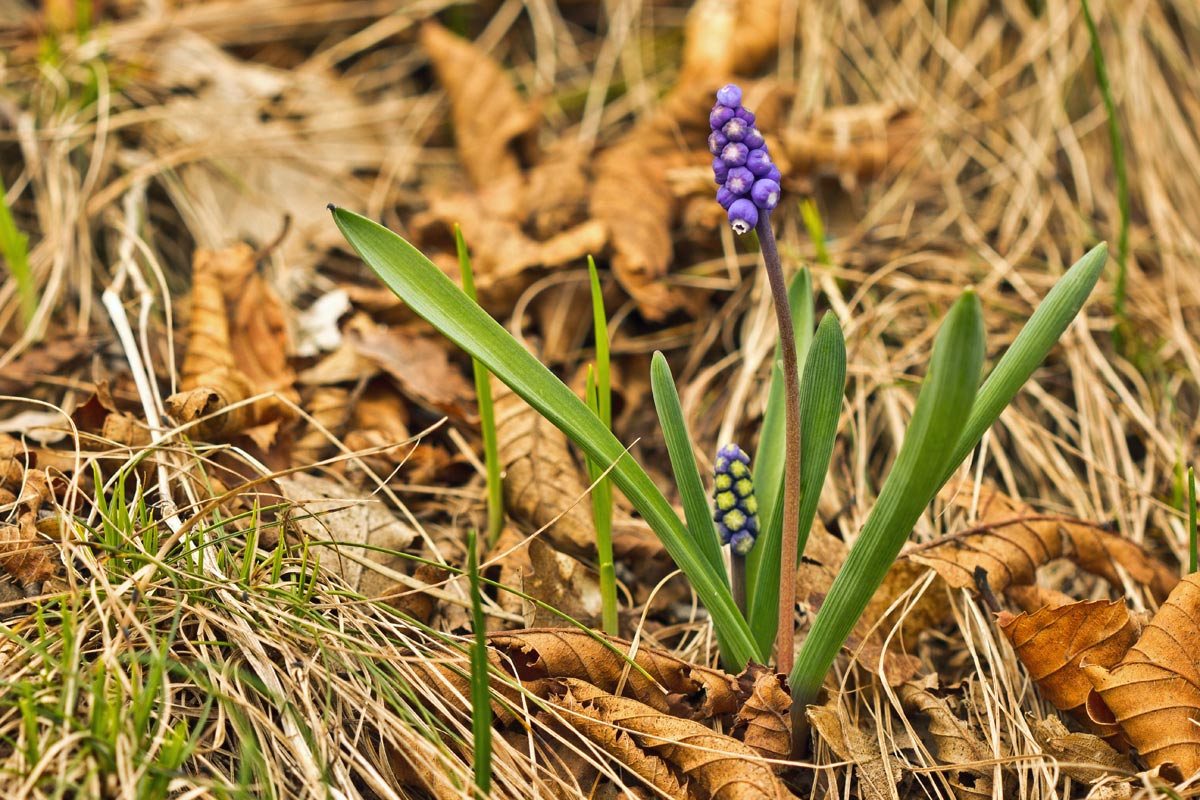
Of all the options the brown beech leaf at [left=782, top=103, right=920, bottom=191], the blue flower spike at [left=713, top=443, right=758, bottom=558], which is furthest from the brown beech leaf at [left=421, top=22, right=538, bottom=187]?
the blue flower spike at [left=713, top=443, right=758, bottom=558]

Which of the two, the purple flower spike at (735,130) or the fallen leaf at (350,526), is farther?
the fallen leaf at (350,526)

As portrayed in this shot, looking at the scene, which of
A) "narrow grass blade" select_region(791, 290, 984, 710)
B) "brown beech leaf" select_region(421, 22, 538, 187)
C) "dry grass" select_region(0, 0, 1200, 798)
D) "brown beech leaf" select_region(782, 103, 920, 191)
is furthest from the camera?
"brown beech leaf" select_region(421, 22, 538, 187)

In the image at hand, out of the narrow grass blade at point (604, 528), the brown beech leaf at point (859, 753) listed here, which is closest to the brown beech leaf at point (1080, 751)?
the brown beech leaf at point (859, 753)

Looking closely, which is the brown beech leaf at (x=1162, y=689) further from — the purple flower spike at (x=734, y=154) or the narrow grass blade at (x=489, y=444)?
the narrow grass blade at (x=489, y=444)

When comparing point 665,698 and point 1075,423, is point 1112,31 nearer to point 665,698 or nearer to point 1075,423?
point 1075,423

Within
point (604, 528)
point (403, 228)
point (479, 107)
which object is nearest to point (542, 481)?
point (604, 528)

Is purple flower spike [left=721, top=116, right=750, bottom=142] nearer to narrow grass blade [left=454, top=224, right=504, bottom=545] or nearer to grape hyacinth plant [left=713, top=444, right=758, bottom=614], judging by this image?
grape hyacinth plant [left=713, top=444, right=758, bottom=614]
